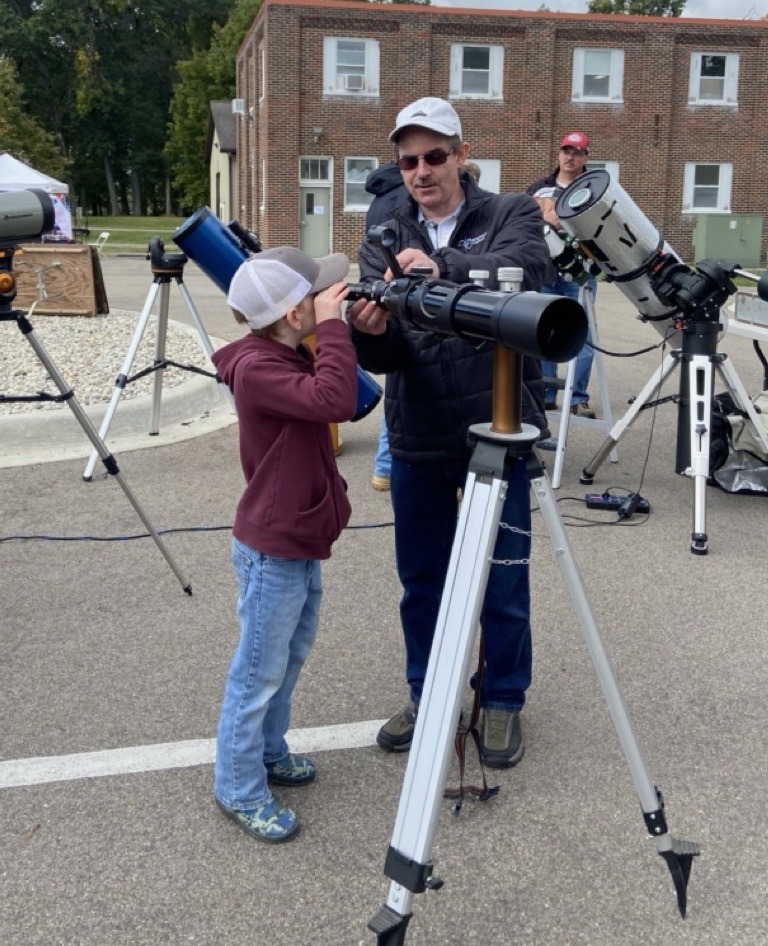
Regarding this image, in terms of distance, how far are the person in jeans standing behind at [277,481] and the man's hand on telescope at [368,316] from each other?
8 cm

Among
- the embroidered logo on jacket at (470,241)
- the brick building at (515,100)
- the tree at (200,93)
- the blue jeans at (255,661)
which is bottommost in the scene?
the blue jeans at (255,661)

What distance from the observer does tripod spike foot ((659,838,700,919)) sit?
7.63 ft

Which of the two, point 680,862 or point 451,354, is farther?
point 451,354

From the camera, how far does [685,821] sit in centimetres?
279

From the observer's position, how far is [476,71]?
28359 millimetres

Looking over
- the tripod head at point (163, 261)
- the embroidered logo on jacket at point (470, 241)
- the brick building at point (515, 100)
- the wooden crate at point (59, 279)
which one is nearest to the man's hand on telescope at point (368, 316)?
the embroidered logo on jacket at point (470, 241)

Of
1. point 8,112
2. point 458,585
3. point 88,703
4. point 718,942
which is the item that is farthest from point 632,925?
point 8,112

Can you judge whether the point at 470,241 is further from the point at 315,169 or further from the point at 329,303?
the point at 315,169

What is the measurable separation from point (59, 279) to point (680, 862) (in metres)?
11.5

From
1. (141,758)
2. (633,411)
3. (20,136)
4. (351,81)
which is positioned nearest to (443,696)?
(141,758)

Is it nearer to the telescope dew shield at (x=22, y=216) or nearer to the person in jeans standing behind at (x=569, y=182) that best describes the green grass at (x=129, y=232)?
the person in jeans standing behind at (x=569, y=182)

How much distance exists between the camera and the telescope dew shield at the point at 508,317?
194 centimetres

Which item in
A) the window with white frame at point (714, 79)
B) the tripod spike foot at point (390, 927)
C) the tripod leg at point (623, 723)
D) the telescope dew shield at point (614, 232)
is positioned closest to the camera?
the tripod spike foot at point (390, 927)

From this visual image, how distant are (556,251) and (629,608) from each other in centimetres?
243
